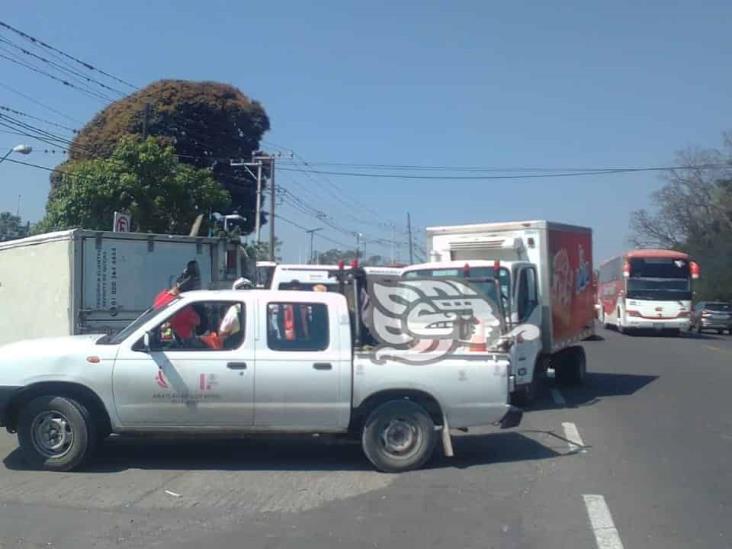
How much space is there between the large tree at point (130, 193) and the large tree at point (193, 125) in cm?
912

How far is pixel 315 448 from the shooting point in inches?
390

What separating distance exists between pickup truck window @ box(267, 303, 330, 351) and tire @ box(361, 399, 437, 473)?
0.91 m

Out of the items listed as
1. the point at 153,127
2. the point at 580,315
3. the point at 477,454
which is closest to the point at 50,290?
the point at 477,454

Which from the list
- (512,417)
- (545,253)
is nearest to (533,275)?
(545,253)

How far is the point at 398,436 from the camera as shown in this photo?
8.59 metres

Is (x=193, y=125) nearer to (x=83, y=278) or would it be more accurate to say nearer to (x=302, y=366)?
(x=83, y=278)

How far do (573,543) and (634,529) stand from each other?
2.25 feet

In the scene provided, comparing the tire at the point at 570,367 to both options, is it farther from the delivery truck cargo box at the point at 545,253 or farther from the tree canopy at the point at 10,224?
the tree canopy at the point at 10,224

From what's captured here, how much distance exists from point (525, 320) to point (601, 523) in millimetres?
6496

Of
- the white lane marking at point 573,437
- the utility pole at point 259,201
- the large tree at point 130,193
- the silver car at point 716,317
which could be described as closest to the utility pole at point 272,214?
the utility pole at point 259,201

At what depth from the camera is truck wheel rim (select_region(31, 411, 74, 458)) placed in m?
8.37

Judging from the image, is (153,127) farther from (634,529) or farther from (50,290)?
(634,529)

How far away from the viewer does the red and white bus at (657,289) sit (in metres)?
33.9

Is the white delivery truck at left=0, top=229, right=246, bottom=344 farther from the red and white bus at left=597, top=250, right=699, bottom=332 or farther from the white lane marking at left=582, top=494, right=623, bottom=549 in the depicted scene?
the red and white bus at left=597, top=250, right=699, bottom=332
